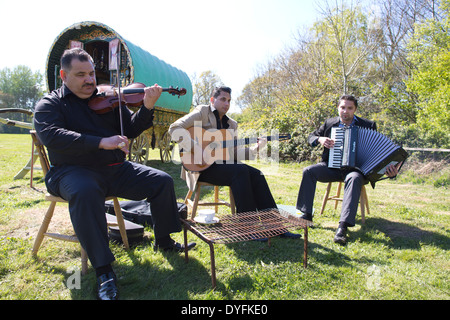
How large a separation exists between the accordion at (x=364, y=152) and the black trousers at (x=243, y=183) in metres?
1.08

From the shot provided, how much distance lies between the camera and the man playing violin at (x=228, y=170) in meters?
3.10

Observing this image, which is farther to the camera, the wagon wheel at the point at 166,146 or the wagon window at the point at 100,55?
the wagon wheel at the point at 166,146

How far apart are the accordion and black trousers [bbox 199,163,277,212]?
3.55 ft

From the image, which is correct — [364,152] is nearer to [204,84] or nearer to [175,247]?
[175,247]

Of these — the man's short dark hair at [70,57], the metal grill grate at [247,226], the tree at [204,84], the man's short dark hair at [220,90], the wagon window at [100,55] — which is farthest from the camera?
the tree at [204,84]

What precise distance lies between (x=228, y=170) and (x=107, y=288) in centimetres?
169

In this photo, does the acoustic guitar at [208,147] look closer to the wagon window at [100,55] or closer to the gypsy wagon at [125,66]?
the gypsy wagon at [125,66]

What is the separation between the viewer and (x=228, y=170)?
3209 millimetres

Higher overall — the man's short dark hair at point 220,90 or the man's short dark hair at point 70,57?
the man's short dark hair at point 70,57

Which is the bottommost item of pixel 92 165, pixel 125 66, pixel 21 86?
pixel 92 165

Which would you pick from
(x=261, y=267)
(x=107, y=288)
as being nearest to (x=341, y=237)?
(x=261, y=267)

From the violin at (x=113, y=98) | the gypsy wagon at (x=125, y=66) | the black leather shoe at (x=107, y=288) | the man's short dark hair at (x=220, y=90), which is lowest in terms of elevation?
the black leather shoe at (x=107, y=288)

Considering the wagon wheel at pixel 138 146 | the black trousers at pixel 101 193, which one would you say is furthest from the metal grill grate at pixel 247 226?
the wagon wheel at pixel 138 146
